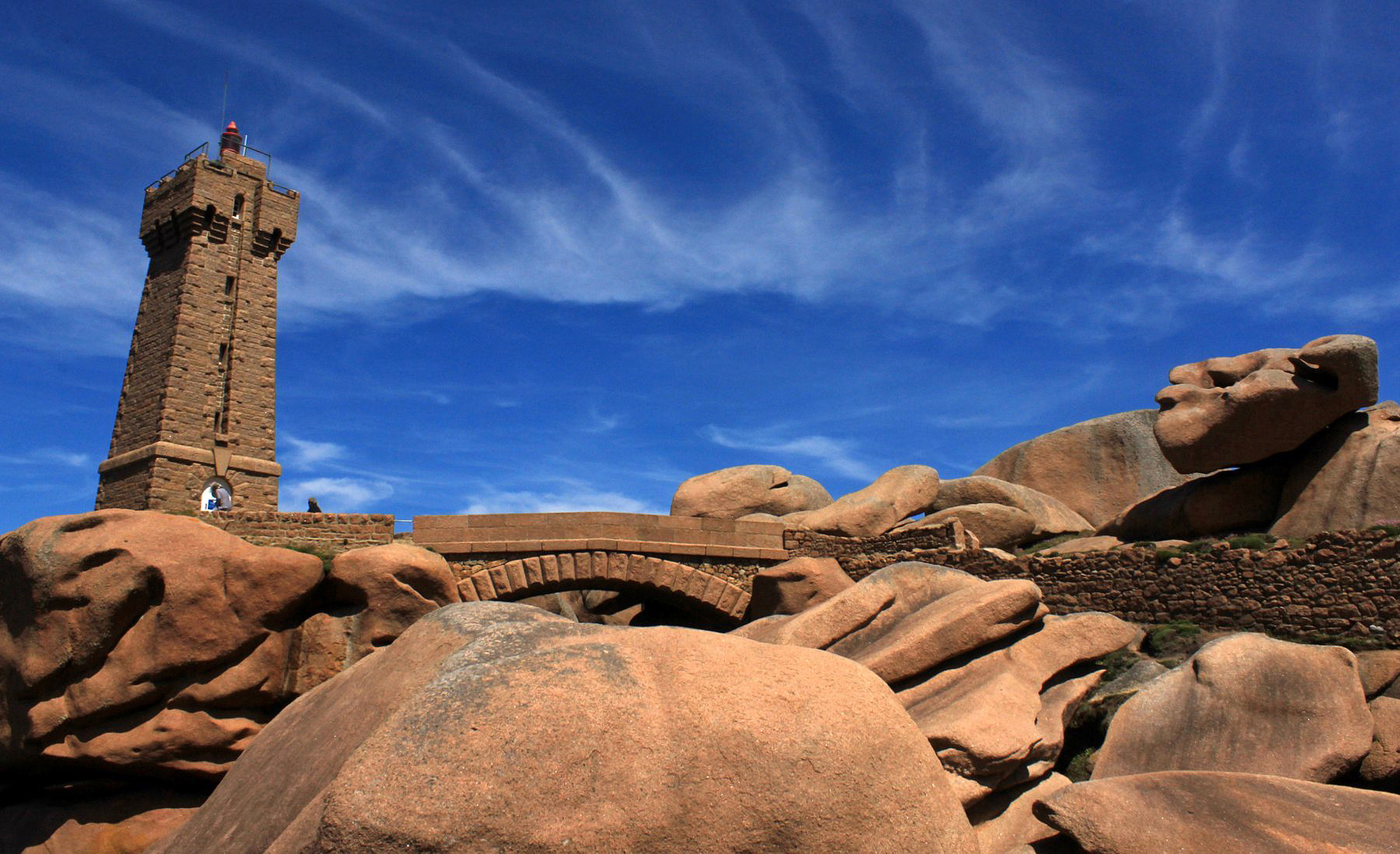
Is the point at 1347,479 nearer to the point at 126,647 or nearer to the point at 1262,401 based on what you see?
the point at 1262,401

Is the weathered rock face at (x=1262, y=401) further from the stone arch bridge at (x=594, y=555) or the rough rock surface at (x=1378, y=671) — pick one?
the stone arch bridge at (x=594, y=555)

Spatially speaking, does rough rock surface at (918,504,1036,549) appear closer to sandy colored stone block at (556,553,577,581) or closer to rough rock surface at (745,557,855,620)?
rough rock surface at (745,557,855,620)

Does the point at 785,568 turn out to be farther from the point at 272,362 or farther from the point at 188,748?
the point at 272,362

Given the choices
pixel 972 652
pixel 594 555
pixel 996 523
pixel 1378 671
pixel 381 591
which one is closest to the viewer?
pixel 972 652

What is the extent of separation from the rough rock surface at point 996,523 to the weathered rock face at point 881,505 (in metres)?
1.52

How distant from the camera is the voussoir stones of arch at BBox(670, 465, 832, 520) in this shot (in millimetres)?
25250

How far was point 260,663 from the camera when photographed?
12500 millimetres

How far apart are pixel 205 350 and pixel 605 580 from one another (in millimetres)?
18776

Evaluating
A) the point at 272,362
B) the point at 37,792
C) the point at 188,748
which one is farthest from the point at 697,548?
the point at 272,362

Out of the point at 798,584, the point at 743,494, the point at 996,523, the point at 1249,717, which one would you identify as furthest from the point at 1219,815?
the point at 743,494

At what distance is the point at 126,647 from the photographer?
469 inches

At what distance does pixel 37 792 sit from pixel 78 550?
10.9 feet

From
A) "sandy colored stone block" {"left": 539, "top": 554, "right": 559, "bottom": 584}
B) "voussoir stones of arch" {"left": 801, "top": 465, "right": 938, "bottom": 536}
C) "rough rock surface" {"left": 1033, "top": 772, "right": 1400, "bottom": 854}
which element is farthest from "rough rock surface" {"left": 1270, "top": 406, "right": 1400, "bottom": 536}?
"sandy colored stone block" {"left": 539, "top": 554, "right": 559, "bottom": 584}

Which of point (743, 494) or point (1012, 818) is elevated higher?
point (743, 494)
